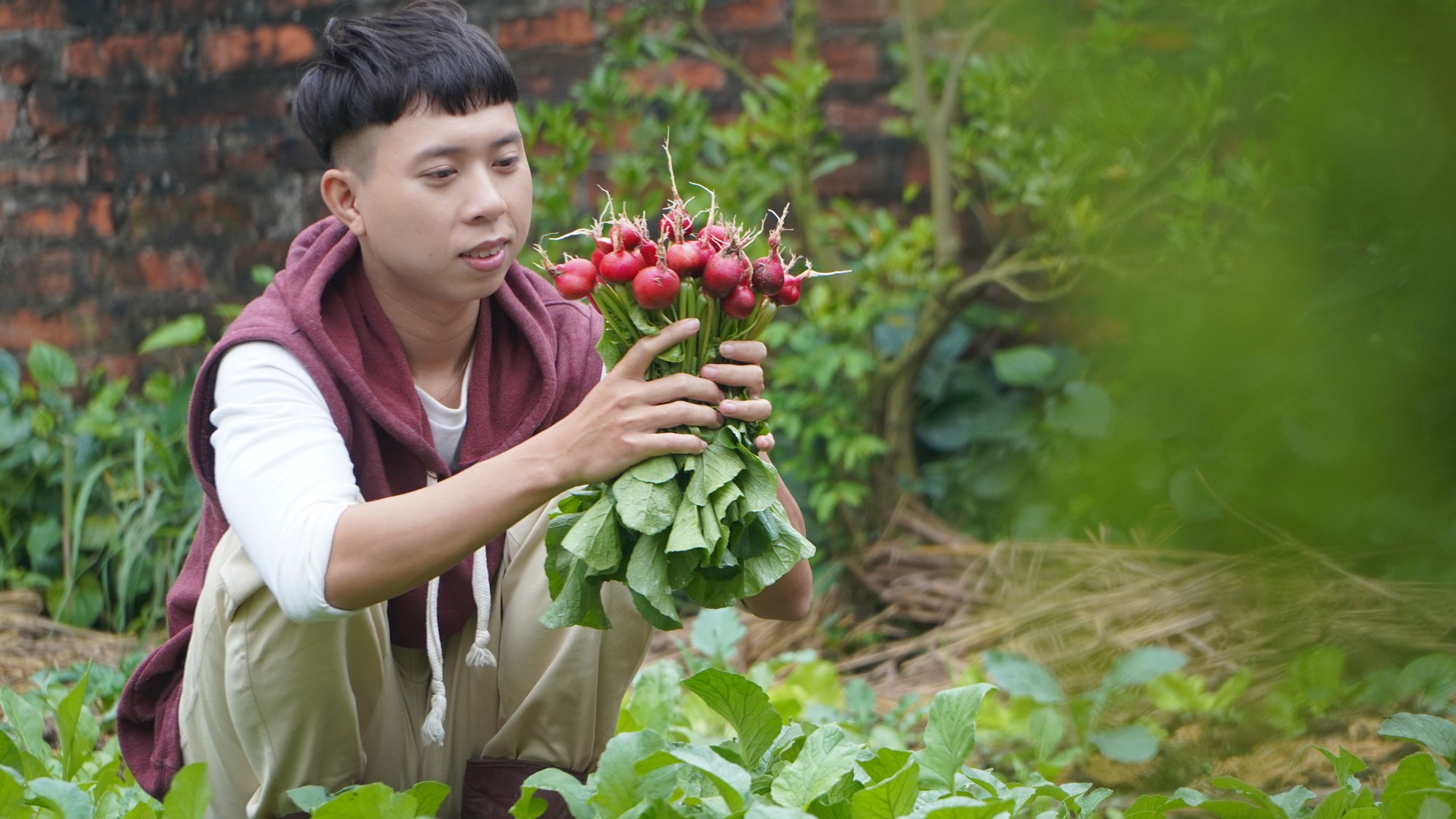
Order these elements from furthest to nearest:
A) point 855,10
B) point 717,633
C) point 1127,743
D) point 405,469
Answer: point 855,10
point 717,633
point 1127,743
point 405,469

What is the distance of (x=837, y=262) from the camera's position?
301cm

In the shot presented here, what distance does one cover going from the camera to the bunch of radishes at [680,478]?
1.32 meters

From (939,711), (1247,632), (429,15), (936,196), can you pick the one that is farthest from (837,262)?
(1247,632)

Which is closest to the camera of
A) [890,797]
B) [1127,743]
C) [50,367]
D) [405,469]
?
[890,797]

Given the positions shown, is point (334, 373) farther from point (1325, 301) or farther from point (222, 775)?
point (1325, 301)

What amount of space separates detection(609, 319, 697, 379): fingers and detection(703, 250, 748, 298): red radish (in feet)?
0.13

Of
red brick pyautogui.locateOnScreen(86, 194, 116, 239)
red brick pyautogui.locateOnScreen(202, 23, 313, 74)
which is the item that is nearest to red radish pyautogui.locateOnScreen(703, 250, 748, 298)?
red brick pyautogui.locateOnScreen(202, 23, 313, 74)

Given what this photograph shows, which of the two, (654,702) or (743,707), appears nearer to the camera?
(743,707)

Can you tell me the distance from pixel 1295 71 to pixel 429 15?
130 cm

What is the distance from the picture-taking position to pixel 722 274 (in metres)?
1.33

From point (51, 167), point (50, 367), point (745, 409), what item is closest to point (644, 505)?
point (745, 409)

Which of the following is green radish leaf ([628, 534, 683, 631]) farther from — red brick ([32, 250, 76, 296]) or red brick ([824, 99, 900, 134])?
red brick ([32, 250, 76, 296])

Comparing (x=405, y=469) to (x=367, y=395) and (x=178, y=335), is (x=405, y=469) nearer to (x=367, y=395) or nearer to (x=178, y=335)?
(x=367, y=395)

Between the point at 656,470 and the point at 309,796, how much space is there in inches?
19.8
